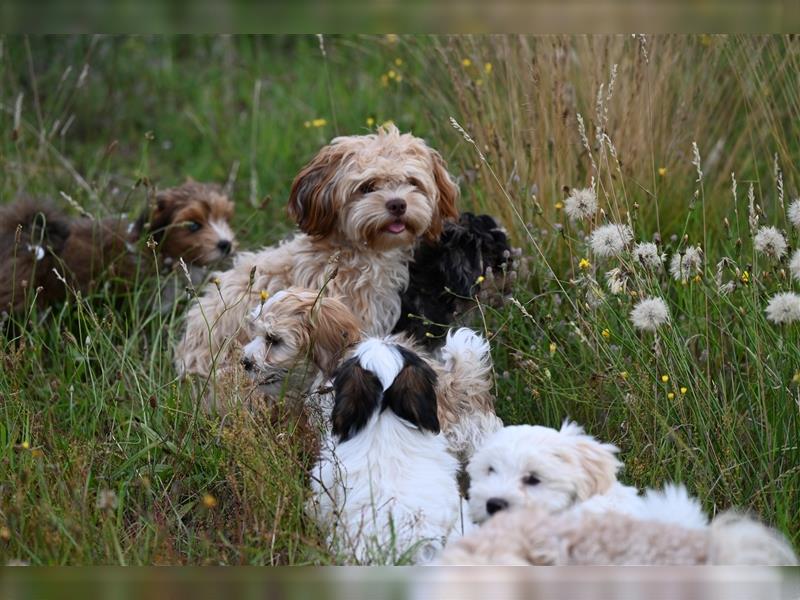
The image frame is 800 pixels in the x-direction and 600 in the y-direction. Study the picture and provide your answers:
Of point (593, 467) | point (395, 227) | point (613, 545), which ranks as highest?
point (395, 227)

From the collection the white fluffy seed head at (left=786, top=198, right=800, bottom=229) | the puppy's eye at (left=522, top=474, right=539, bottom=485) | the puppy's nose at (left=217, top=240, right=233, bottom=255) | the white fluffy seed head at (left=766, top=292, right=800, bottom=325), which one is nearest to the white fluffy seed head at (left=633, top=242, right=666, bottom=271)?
the white fluffy seed head at (left=786, top=198, right=800, bottom=229)

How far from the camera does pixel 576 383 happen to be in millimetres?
4449

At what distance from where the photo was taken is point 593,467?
11.5 feet

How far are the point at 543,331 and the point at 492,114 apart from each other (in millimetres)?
1652

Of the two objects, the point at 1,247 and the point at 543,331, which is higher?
the point at 1,247

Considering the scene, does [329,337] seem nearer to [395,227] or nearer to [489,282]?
[395,227]

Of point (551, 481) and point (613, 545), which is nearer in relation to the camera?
point (613, 545)

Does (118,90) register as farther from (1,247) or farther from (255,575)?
(255,575)

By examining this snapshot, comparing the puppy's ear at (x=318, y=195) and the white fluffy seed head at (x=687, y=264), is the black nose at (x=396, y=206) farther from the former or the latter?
the white fluffy seed head at (x=687, y=264)

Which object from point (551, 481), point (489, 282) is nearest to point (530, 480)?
point (551, 481)

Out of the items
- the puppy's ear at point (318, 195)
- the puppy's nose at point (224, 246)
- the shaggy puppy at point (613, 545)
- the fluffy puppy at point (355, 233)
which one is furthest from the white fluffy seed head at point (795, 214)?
the puppy's nose at point (224, 246)

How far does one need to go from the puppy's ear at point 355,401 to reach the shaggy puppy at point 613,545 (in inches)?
30.6

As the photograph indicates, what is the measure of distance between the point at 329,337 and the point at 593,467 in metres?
1.25
